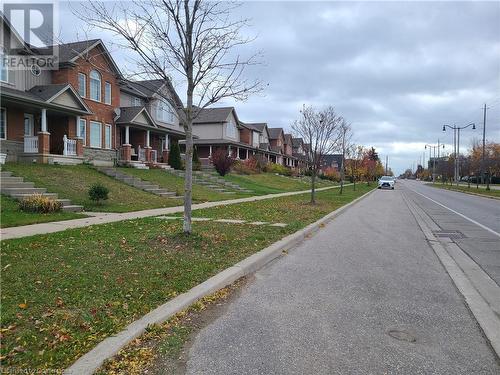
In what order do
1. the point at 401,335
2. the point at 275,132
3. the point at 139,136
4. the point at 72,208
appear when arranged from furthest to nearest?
the point at 275,132 → the point at 139,136 → the point at 72,208 → the point at 401,335

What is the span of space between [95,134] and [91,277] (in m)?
24.0

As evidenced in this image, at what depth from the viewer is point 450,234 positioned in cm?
1238

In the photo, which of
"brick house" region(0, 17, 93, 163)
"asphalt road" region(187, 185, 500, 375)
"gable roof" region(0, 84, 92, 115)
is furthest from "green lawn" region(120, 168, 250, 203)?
"asphalt road" region(187, 185, 500, 375)

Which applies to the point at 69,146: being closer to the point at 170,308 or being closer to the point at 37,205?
the point at 37,205

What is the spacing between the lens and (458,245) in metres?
10.4

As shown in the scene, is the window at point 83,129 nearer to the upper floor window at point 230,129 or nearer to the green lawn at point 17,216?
the green lawn at point 17,216

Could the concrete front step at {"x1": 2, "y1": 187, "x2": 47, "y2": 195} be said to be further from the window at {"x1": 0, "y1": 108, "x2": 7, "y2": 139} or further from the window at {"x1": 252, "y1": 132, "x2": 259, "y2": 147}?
the window at {"x1": 252, "y1": 132, "x2": 259, "y2": 147}

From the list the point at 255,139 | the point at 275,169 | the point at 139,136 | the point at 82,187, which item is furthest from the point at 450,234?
the point at 255,139

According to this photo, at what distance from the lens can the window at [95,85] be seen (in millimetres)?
27938

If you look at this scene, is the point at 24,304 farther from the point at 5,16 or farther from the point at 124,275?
the point at 5,16

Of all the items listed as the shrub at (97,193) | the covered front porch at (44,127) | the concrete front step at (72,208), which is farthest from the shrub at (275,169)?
the concrete front step at (72,208)

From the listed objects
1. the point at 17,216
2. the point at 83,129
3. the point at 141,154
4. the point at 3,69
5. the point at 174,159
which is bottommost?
the point at 17,216

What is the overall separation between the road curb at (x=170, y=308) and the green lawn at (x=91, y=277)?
13cm

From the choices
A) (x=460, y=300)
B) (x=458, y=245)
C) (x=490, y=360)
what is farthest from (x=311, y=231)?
(x=490, y=360)
